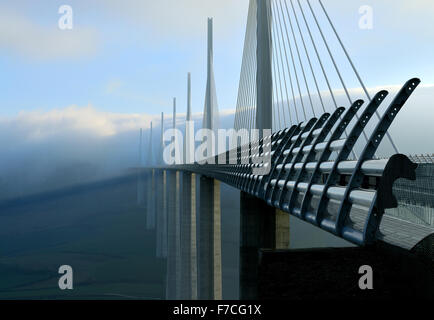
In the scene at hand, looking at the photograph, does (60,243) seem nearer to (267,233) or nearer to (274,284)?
(267,233)

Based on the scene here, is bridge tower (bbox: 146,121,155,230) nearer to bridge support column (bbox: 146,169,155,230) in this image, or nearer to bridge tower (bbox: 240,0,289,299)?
bridge support column (bbox: 146,169,155,230)

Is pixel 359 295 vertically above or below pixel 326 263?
below

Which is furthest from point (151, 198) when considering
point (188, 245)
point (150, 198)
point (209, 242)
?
point (209, 242)

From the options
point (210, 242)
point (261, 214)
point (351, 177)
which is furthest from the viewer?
point (210, 242)

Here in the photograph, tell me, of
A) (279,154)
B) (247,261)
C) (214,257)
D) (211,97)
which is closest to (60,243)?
(211,97)

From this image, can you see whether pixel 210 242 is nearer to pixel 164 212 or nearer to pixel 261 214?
pixel 261 214

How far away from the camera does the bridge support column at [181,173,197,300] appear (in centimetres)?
3688

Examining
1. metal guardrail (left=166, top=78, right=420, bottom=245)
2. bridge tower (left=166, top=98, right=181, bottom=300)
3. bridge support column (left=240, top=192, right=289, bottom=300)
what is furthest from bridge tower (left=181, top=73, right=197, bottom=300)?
metal guardrail (left=166, top=78, right=420, bottom=245)

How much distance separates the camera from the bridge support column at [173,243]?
42.4 m

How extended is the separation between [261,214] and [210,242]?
14.0 m

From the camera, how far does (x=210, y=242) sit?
28312mm

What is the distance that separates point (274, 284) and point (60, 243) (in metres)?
105

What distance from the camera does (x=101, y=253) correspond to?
303 ft

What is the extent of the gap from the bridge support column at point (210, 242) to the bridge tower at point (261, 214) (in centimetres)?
1192
